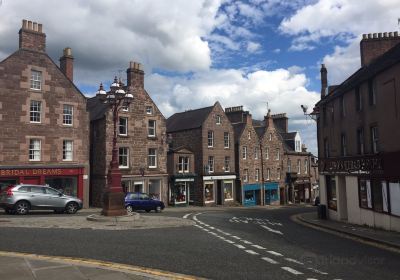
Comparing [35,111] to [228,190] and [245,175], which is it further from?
[245,175]

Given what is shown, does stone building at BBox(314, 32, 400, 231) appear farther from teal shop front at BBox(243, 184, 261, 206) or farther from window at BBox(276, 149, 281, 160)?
window at BBox(276, 149, 281, 160)

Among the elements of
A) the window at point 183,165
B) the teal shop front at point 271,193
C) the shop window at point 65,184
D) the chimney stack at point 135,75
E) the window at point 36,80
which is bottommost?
the teal shop front at point 271,193

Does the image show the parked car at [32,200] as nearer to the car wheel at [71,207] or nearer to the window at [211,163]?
the car wheel at [71,207]

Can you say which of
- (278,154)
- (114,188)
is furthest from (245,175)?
(114,188)

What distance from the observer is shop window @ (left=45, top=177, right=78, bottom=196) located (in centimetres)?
3312

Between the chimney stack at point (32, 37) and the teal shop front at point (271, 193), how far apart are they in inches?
1292

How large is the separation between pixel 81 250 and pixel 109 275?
3.24 m

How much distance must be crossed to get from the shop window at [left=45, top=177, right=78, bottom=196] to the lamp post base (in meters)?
15.0

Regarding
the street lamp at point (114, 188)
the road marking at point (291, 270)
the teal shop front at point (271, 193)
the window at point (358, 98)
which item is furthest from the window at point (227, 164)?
the road marking at point (291, 270)

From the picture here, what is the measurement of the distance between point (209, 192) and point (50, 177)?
19253mm

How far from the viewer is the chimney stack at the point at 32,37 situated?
32.3m

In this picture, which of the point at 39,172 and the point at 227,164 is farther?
the point at 227,164

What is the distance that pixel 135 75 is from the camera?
4047 centimetres

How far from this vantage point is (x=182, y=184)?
44.8 meters
